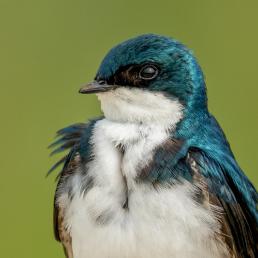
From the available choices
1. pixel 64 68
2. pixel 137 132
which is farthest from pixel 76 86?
pixel 137 132

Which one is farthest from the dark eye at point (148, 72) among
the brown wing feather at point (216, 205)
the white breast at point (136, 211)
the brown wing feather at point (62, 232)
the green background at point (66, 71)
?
the green background at point (66, 71)

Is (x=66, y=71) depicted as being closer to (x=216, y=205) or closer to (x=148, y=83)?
(x=148, y=83)

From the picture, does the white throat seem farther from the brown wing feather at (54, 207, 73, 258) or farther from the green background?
the green background

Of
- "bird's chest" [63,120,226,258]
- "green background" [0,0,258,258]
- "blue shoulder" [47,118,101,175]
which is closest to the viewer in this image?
"bird's chest" [63,120,226,258]

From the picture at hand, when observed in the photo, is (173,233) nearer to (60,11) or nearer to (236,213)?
(236,213)

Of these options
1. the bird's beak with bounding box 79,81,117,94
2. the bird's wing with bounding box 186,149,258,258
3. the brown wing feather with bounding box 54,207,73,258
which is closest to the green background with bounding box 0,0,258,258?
the brown wing feather with bounding box 54,207,73,258

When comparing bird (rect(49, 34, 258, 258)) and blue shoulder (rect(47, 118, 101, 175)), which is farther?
blue shoulder (rect(47, 118, 101, 175))

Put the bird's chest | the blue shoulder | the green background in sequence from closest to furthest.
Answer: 1. the bird's chest
2. the blue shoulder
3. the green background
